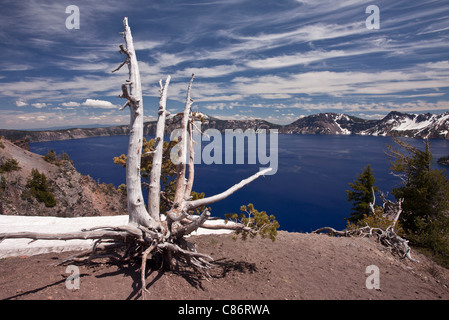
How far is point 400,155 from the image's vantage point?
54.6ft

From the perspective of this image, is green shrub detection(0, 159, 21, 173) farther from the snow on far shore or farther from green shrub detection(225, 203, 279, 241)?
green shrub detection(225, 203, 279, 241)

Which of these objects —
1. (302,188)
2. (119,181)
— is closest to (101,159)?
(119,181)

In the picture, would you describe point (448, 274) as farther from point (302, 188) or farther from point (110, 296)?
point (302, 188)

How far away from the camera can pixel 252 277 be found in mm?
5434

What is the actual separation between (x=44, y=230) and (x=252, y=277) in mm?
6881

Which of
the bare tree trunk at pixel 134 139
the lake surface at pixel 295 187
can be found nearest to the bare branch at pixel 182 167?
the bare tree trunk at pixel 134 139

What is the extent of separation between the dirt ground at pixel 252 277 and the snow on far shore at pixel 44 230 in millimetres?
415

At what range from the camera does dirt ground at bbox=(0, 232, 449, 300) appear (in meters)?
4.35

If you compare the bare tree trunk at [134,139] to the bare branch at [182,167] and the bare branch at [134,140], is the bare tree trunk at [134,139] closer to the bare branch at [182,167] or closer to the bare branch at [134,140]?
the bare branch at [134,140]

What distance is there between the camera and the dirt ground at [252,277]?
14.3ft

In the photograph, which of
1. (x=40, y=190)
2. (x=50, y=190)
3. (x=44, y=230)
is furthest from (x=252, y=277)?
(x=50, y=190)

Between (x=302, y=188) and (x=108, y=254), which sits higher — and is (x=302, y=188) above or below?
below

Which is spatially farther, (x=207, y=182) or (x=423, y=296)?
(x=207, y=182)
